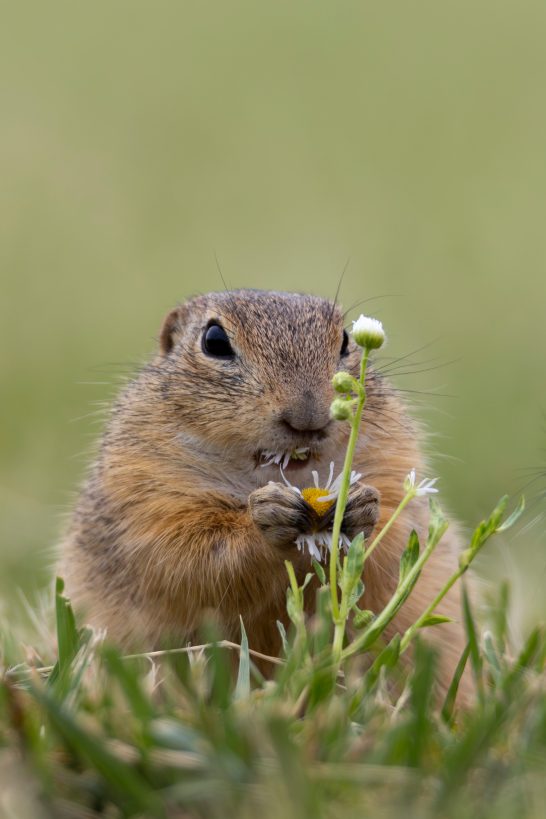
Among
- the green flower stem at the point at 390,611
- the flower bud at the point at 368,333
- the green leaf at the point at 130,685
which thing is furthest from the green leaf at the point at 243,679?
the flower bud at the point at 368,333

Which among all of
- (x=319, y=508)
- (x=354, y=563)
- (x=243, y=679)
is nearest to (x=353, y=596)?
(x=354, y=563)

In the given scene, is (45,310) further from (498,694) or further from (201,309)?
(498,694)

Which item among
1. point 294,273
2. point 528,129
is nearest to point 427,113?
point 528,129

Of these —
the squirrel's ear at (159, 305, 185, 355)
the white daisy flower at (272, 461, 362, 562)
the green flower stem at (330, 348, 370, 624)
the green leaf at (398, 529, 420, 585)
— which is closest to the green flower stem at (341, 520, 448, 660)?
the green leaf at (398, 529, 420, 585)

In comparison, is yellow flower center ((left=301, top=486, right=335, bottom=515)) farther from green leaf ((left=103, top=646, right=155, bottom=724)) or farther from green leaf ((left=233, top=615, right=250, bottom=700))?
green leaf ((left=103, top=646, right=155, bottom=724))

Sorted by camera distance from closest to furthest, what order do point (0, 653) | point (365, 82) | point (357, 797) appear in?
1. point (357, 797)
2. point (0, 653)
3. point (365, 82)
